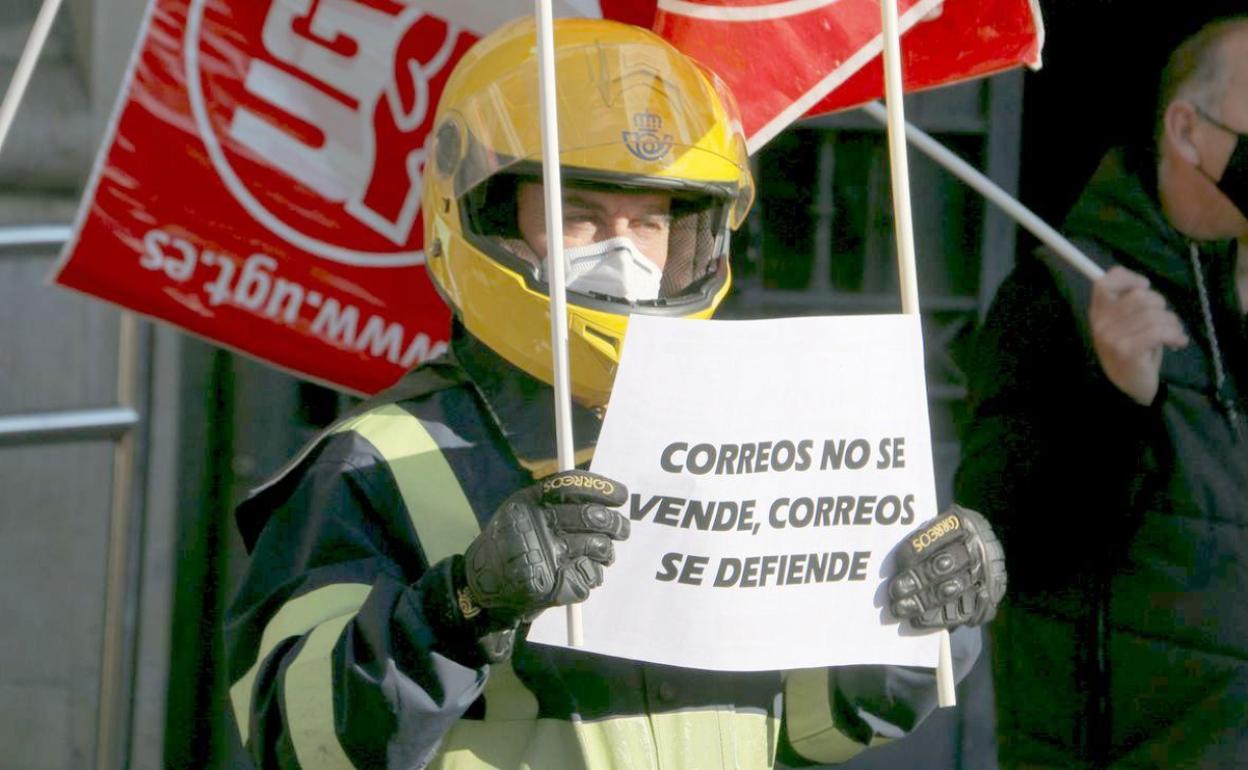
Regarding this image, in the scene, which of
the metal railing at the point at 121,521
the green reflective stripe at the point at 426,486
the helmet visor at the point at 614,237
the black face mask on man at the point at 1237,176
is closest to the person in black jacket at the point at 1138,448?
the black face mask on man at the point at 1237,176

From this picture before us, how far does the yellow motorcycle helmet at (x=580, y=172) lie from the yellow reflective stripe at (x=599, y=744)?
39 centimetres

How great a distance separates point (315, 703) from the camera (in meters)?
1.96

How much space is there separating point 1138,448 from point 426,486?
1526 millimetres

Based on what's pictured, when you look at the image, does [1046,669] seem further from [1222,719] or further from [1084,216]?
[1084,216]

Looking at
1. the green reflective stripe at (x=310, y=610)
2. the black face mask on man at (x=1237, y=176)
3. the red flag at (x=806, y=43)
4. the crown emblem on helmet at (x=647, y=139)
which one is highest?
the red flag at (x=806, y=43)

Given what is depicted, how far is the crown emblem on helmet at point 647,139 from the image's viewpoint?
Answer: 2.36m

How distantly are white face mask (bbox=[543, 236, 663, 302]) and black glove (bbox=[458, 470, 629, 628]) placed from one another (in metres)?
0.39

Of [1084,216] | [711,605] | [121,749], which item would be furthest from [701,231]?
[121,749]

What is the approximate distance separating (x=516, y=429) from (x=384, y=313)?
112 centimetres

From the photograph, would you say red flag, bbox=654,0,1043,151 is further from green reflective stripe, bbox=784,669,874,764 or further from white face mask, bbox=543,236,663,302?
green reflective stripe, bbox=784,669,874,764

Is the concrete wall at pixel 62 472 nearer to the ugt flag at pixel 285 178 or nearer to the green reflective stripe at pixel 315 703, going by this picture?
the ugt flag at pixel 285 178

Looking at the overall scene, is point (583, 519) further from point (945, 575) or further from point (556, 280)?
point (945, 575)

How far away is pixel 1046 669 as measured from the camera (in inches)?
134

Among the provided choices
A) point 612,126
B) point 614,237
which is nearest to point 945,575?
point 614,237
